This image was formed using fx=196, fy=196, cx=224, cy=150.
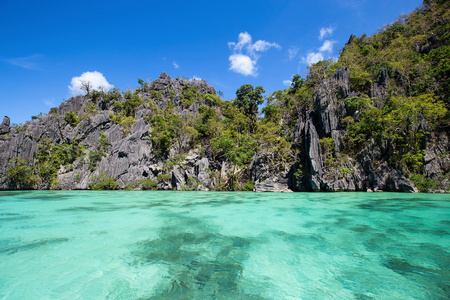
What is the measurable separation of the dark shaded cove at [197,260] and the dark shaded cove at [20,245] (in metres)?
1.92

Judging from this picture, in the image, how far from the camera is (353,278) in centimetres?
268

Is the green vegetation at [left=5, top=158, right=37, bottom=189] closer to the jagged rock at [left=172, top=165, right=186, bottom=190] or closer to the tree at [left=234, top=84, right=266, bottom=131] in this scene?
the jagged rock at [left=172, top=165, right=186, bottom=190]

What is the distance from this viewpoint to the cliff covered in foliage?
16062 millimetres

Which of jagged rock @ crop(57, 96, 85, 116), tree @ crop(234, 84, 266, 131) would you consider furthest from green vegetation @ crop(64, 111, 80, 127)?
tree @ crop(234, 84, 266, 131)

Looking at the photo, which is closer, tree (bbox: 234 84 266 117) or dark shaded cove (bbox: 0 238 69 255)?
dark shaded cove (bbox: 0 238 69 255)

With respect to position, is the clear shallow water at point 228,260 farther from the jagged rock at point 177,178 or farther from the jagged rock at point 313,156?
the jagged rock at point 177,178

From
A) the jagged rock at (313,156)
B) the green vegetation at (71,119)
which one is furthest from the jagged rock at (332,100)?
the green vegetation at (71,119)

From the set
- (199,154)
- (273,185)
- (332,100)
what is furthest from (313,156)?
(199,154)

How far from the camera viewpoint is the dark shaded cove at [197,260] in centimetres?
236

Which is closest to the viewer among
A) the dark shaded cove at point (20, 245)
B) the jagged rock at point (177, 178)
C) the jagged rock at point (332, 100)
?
the dark shaded cove at point (20, 245)

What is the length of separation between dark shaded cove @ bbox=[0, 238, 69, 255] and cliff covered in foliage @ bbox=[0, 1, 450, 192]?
17157mm

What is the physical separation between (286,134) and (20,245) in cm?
2377

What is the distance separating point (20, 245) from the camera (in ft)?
13.4

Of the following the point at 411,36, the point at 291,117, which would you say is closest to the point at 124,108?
the point at 291,117
